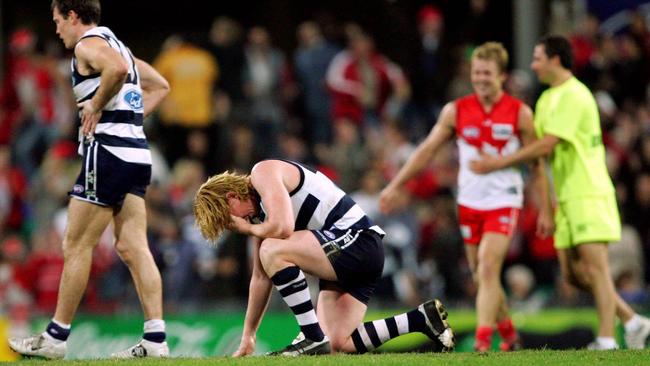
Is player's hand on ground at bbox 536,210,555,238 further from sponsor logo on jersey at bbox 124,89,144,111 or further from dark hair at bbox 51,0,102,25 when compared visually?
dark hair at bbox 51,0,102,25

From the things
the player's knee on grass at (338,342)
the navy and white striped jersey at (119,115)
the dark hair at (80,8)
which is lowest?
the player's knee on grass at (338,342)

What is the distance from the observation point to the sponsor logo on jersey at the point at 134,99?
32.2 feet

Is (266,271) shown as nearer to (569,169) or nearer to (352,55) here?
(569,169)

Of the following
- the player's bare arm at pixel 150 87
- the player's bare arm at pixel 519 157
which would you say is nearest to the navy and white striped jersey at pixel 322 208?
the player's bare arm at pixel 150 87

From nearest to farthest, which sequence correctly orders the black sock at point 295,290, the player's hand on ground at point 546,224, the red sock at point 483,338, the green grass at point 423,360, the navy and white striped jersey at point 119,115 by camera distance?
the green grass at point 423,360 < the black sock at point 295,290 < the navy and white striped jersey at point 119,115 < the red sock at point 483,338 < the player's hand on ground at point 546,224

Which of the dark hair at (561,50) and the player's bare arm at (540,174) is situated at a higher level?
the dark hair at (561,50)

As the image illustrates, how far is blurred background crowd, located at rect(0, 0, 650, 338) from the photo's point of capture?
53.1 feet

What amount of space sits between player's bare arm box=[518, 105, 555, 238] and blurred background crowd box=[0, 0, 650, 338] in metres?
3.98

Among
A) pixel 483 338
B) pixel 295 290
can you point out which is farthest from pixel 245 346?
pixel 483 338

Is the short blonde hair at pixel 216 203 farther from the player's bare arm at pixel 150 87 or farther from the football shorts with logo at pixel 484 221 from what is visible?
the football shorts with logo at pixel 484 221

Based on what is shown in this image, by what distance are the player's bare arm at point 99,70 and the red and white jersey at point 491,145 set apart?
326cm

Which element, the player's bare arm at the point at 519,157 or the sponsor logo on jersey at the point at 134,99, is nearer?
the sponsor logo on jersey at the point at 134,99

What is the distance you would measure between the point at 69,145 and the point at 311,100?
11.1 ft

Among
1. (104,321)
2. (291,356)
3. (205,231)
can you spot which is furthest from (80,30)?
(104,321)
